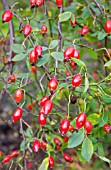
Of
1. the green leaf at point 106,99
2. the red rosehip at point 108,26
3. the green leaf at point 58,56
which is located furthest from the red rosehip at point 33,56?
the red rosehip at point 108,26

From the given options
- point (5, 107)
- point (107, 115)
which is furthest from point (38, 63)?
point (5, 107)

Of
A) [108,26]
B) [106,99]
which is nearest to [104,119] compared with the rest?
[106,99]

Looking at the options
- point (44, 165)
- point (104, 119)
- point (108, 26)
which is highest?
point (108, 26)

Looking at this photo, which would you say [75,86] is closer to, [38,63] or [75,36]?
[38,63]

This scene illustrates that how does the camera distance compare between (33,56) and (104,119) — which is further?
(104,119)

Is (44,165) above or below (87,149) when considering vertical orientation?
below

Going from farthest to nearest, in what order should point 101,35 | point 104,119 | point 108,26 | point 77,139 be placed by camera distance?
point 101,35 → point 108,26 → point 104,119 → point 77,139

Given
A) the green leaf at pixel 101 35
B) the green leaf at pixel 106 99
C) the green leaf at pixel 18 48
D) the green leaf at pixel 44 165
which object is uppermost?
the green leaf at pixel 18 48

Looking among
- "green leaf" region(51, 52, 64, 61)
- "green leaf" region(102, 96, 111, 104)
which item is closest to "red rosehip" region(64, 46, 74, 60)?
"green leaf" region(51, 52, 64, 61)

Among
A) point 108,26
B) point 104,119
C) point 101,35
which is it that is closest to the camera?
point 104,119

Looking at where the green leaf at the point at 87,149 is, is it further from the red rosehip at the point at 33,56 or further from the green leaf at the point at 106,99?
the red rosehip at the point at 33,56

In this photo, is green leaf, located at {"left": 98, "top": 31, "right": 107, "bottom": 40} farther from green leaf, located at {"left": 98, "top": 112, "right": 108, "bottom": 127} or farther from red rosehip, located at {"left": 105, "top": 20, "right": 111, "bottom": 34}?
green leaf, located at {"left": 98, "top": 112, "right": 108, "bottom": 127}

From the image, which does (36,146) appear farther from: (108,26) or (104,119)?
(108,26)
